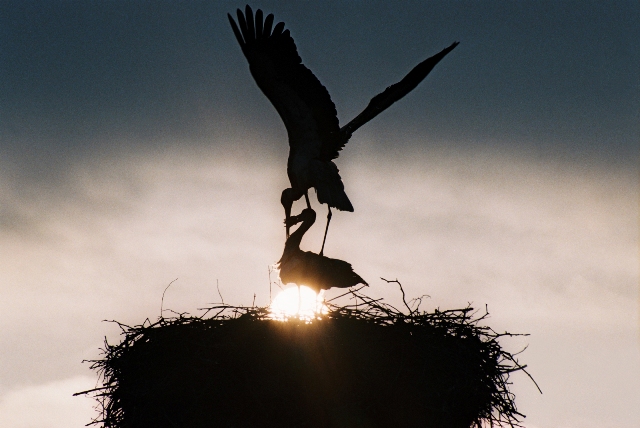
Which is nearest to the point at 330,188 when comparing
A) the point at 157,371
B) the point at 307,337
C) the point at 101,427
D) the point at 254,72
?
the point at 254,72

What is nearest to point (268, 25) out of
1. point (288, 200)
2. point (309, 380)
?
point (288, 200)

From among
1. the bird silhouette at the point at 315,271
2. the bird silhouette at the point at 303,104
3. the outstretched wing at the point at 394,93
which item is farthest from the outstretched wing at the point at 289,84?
the bird silhouette at the point at 315,271

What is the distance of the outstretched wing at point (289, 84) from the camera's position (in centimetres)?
750

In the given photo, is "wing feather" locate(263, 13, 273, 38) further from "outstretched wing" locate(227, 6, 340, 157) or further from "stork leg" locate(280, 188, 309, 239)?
"stork leg" locate(280, 188, 309, 239)

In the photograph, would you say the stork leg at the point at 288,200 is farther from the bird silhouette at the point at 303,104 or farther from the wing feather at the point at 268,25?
the wing feather at the point at 268,25

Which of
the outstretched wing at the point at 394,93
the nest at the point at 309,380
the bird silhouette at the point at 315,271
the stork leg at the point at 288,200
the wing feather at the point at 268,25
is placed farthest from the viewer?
the outstretched wing at the point at 394,93

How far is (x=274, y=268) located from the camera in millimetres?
7422

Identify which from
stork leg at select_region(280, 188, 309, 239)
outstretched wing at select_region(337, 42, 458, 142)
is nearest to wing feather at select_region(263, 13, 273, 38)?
outstretched wing at select_region(337, 42, 458, 142)

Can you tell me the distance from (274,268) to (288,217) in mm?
603

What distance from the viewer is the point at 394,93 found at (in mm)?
7934

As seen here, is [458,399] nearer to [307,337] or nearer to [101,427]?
[307,337]

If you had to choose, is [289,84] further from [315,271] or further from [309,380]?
[309,380]

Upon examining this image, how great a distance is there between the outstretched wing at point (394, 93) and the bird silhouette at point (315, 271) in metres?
1.33

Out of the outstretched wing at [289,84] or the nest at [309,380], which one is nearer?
the nest at [309,380]
